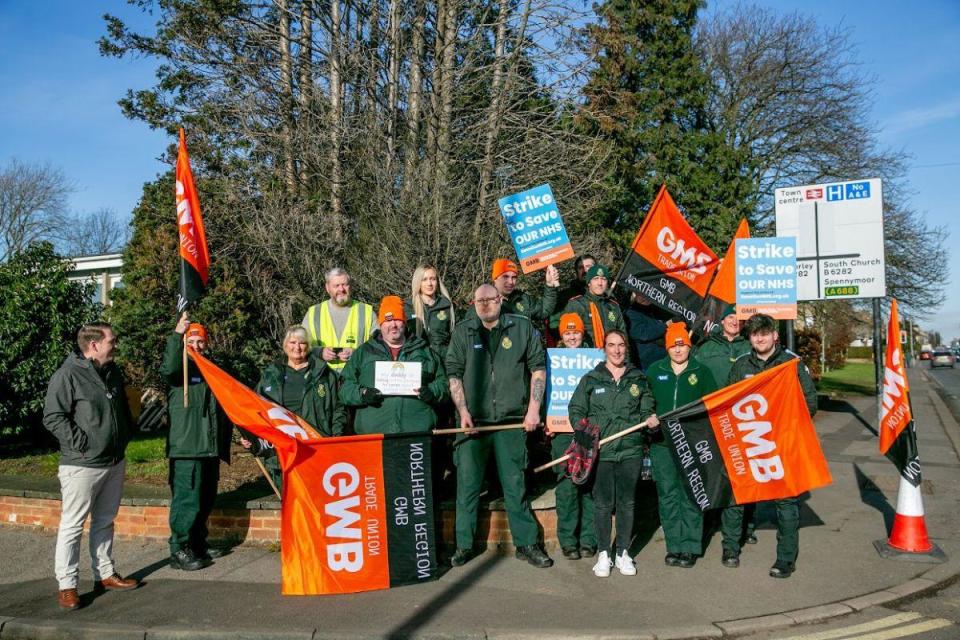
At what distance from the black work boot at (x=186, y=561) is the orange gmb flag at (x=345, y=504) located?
108 cm

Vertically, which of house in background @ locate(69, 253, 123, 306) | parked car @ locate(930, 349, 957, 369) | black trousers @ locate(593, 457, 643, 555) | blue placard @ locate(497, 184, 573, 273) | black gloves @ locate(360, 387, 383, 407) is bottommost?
parked car @ locate(930, 349, 957, 369)

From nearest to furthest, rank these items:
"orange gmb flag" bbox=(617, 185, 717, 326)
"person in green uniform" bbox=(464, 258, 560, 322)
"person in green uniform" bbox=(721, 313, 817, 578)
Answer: "person in green uniform" bbox=(721, 313, 817, 578)
"person in green uniform" bbox=(464, 258, 560, 322)
"orange gmb flag" bbox=(617, 185, 717, 326)

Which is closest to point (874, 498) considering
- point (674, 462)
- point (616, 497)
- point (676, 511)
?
point (676, 511)

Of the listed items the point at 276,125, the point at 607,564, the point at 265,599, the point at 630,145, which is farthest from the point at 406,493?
the point at 630,145

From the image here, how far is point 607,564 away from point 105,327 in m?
4.28

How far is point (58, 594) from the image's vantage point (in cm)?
581

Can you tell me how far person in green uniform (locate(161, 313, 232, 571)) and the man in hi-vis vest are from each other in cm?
116

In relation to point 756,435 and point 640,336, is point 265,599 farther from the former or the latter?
point 640,336

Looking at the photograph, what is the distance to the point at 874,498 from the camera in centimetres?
921

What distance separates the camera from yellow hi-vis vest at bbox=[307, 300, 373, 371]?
7355 mm

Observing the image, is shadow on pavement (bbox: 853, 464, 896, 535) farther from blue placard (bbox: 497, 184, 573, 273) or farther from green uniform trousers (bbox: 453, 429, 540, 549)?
blue placard (bbox: 497, 184, 573, 273)

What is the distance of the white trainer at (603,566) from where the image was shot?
243 inches

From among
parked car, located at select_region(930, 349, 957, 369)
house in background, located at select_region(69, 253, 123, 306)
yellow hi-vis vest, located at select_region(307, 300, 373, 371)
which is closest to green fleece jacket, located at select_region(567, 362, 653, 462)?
yellow hi-vis vest, located at select_region(307, 300, 373, 371)

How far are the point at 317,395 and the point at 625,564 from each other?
286cm
